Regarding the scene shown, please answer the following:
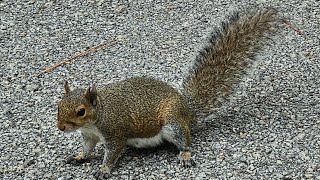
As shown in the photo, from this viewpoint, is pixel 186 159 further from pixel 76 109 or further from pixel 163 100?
pixel 76 109

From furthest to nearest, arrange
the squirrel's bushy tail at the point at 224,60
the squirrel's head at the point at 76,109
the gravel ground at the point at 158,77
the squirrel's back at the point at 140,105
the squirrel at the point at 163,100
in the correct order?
1. the squirrel's bushy tail at the point at 224,60
2. the gravel ground at the point at 158,77
3. the squirrel's back at the point at 140,105
4. the squirrel at the point at 163,100
5. the squirrel's head at the point at 76,109

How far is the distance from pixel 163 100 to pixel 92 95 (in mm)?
493

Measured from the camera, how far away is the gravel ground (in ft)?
12.8

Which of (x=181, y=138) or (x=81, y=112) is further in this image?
(x=181, y=138)

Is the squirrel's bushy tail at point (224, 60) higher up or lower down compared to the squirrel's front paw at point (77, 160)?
higher up

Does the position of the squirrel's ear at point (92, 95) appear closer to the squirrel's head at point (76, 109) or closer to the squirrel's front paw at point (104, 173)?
the squirrel's head at point (76, 109)

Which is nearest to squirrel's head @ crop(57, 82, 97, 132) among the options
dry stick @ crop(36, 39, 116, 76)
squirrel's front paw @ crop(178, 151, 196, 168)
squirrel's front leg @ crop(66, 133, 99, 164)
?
squirrel's front leg @ crop(66, 133, 99, 164)

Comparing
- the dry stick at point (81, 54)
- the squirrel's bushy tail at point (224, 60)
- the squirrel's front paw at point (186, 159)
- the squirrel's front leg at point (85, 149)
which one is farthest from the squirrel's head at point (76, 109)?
the dry stick at point (81, 54)

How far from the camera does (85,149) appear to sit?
3934 mm

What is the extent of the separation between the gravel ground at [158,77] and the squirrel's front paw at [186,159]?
0.04m

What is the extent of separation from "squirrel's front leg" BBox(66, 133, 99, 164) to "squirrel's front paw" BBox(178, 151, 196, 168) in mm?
496

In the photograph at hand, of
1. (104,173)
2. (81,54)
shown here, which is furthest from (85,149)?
(81,54)

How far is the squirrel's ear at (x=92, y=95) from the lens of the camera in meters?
3.58

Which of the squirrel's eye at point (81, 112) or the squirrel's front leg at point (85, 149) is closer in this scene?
the squirrel's eye at point (81, 112)
